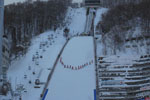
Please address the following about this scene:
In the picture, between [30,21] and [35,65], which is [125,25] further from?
[30,21]

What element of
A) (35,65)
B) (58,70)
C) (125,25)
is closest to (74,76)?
(58,70)

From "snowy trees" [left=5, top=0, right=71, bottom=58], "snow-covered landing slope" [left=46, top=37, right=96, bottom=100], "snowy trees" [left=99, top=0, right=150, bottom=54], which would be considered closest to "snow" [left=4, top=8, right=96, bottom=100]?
"snow-covered landing slope" [left=46, top=37, right=96, bottom=100]

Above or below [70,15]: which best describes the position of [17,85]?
below

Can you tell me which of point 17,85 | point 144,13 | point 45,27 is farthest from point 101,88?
point 45,27

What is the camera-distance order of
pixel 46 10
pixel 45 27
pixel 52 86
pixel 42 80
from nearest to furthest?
pixel 52 86 < pixel 42 80 < pixel 45 27 < pixel 46 10

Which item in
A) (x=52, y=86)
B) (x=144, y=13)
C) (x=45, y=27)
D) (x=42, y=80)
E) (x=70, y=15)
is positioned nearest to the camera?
(x=52, y=86)

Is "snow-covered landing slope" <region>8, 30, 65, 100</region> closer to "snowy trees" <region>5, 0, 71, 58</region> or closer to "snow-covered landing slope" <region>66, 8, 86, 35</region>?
"snowy trees" <region>5, 0, 71, 58</region>

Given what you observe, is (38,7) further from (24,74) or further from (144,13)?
(24,74)
